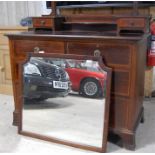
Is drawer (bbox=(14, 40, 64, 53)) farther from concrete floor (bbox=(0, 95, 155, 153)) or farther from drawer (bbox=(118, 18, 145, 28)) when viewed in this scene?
concrete floor (bbox=(0, 95, 155, 153))

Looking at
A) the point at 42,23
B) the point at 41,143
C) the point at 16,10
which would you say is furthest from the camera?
the point at 16,10

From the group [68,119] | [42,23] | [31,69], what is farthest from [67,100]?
[42,23]

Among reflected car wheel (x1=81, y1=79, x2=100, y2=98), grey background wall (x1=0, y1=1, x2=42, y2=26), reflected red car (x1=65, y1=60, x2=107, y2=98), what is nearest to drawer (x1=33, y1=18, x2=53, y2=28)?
reflected red car (x1=65, y1=60, x2=107, y2=98)

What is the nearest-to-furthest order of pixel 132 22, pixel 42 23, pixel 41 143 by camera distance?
pixel 132 22, pixel 41 143, pixel 42 23

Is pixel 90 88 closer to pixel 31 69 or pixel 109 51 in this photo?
pixel 109 51

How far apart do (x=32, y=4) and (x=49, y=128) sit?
1458mm

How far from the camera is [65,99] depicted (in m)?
1.70

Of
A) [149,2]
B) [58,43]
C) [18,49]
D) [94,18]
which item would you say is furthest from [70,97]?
[149,2]

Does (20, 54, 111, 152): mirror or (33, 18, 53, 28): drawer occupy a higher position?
(33, 18, 53, 28): drawer

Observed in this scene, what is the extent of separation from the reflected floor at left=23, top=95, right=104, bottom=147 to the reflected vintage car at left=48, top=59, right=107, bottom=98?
0.05 metres

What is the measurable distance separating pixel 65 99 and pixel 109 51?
17.2 inches

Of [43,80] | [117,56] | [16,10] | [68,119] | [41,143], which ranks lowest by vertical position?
[41,143]

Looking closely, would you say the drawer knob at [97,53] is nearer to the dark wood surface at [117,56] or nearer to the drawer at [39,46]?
the dark wood surface at [117,56]

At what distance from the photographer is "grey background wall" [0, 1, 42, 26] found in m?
2.68
